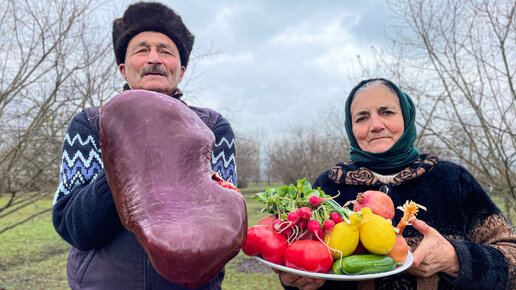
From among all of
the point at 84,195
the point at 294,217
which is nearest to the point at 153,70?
the point at 84,195

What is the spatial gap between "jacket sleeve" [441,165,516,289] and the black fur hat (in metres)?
1.67

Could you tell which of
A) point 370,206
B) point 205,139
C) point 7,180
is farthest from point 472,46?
point 7,180

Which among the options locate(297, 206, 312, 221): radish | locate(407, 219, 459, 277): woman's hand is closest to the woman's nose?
locate(407, 219, 459, 277): woman's hand

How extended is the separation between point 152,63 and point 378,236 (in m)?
1.20

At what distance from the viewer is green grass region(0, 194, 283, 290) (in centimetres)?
652

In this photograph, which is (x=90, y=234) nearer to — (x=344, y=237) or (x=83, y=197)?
(x=83, y=197)

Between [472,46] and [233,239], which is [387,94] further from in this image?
[472,46]

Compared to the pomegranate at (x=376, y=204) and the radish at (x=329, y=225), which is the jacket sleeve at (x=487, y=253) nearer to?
the pomegranate at (x=376, y=204)

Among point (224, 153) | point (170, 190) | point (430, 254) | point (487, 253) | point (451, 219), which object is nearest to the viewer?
point (170, 190)

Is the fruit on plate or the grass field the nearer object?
the fruit on plate

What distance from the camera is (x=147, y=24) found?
1631mm

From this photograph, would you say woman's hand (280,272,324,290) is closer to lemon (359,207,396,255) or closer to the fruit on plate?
the fruit on plate

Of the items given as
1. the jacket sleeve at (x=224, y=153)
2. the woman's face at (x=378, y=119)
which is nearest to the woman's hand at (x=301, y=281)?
the jacket sleeve at (x=224, y=153)

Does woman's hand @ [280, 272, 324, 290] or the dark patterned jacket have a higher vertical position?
the dark patterned jacket
